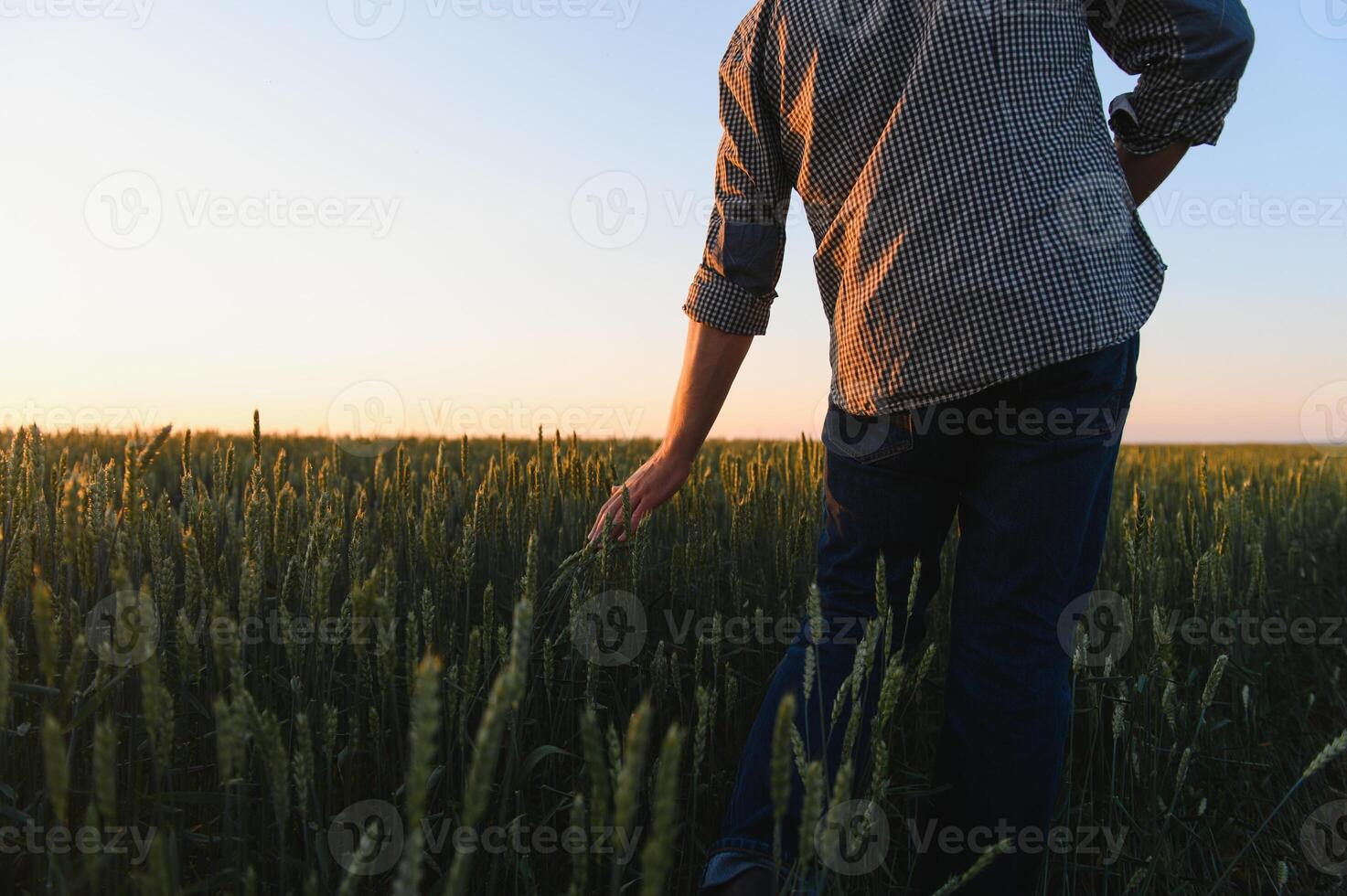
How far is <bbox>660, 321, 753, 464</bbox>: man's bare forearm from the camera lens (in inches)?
67.1

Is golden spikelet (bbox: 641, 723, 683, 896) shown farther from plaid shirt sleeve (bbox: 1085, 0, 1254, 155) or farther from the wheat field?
plaid shirt sleeve (bbox: 1085, 0, 1254, 155)

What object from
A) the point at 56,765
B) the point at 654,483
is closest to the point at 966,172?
the point at 654,483

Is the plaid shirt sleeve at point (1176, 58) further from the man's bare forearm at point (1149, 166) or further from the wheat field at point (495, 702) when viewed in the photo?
the wheat field at point (495, 702)

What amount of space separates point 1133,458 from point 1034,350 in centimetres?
601

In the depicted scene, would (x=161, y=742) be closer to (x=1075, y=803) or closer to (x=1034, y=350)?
(x=1034, y=350)

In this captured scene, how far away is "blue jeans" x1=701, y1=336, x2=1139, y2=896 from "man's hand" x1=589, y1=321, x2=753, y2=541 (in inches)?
11.5

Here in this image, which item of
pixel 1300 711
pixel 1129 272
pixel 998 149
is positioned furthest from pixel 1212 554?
pixel 998 149

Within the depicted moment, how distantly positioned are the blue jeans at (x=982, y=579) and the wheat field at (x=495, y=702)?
0.09 m

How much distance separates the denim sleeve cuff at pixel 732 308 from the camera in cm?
168

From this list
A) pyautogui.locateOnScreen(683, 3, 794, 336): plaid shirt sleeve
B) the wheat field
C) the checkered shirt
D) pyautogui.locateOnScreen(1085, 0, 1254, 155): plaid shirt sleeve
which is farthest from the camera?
pyautogui.locateOnScreen(683, 3, 794, 336): plaid shirt sleeve

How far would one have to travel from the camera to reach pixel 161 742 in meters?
0.88

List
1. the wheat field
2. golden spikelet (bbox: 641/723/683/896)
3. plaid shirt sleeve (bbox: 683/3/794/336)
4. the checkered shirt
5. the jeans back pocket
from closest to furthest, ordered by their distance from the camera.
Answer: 1. golden spikelet (bbox: 641/723/683/896)
2. the wheat field
3. the checkered shirt
4. the jeans back pocket
5. plaid shirt sleeve (bbox: 683/3/794/336)

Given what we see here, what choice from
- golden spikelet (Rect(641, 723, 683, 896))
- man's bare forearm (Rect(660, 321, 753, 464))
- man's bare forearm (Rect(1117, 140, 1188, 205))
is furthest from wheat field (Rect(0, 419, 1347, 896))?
man's bare forearm (Rect(1117, 140, 1188, 205))

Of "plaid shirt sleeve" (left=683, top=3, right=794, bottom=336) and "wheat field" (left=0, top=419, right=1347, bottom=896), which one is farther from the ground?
"plaid shirt sleeve" (left=683, top=3, right=794, bottom=336)
